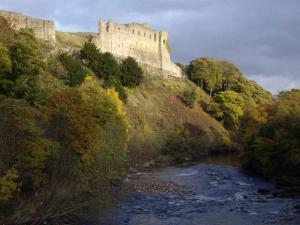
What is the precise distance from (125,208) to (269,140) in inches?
800

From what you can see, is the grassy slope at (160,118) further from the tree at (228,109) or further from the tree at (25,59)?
the tree at (25,59)

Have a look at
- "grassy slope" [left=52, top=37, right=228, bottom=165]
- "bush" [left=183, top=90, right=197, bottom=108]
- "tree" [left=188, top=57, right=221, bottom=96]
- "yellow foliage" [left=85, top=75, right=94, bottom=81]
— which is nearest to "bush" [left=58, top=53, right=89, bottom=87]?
"yellow foliage" [left=85, top=75, right=94, bottom=81]

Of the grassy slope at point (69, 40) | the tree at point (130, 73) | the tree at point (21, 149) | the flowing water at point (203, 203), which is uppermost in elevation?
the grassy slope at point (69, 40)

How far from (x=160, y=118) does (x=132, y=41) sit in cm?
2664

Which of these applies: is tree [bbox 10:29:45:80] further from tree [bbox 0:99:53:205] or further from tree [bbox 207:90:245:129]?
tree [bbox 207:90:245:129]

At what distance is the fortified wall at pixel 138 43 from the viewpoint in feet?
283

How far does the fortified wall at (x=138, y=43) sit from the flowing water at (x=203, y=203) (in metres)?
43.0

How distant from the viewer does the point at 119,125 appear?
44.8m

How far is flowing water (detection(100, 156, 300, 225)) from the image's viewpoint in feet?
94.6

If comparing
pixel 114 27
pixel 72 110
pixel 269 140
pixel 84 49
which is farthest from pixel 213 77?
pixel 72 110

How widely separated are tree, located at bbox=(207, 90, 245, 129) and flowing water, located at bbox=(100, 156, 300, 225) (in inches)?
1712

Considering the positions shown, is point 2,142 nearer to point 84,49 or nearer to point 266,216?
point 266,216

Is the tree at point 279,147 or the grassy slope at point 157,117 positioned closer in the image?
the tree at point 279,147

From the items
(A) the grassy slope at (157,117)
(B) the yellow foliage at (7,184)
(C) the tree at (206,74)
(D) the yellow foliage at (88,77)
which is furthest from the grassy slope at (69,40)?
(B) the yellow foliage at (7,184)
